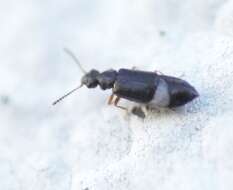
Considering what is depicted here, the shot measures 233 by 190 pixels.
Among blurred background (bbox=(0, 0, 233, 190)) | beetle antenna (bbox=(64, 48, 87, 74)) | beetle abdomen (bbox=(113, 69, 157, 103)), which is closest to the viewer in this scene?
blurred background (bbox=(0, 0, 233, 190))

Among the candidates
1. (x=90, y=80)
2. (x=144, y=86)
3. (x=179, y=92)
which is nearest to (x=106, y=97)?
(x=90, y=80)

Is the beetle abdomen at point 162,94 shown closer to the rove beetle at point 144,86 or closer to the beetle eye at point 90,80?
the rove beetle at point 144,86

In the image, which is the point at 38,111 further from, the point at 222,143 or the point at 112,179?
the point at 222,143

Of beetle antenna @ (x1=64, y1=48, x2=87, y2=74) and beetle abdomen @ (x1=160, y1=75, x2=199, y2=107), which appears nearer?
beetle abdomen @ (x1=160, y1=75, x2=199, y2=107)

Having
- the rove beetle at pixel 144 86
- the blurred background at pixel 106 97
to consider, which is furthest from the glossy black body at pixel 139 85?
the blurred background at pixel 106 97

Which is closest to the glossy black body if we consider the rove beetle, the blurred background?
the rove beetle

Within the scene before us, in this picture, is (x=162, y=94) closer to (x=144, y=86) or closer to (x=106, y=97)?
(x=144, y=86)

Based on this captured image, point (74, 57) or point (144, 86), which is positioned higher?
Answer: point (74, 57)

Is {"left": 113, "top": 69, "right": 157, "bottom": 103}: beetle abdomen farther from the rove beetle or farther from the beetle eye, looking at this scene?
the beetle eye
